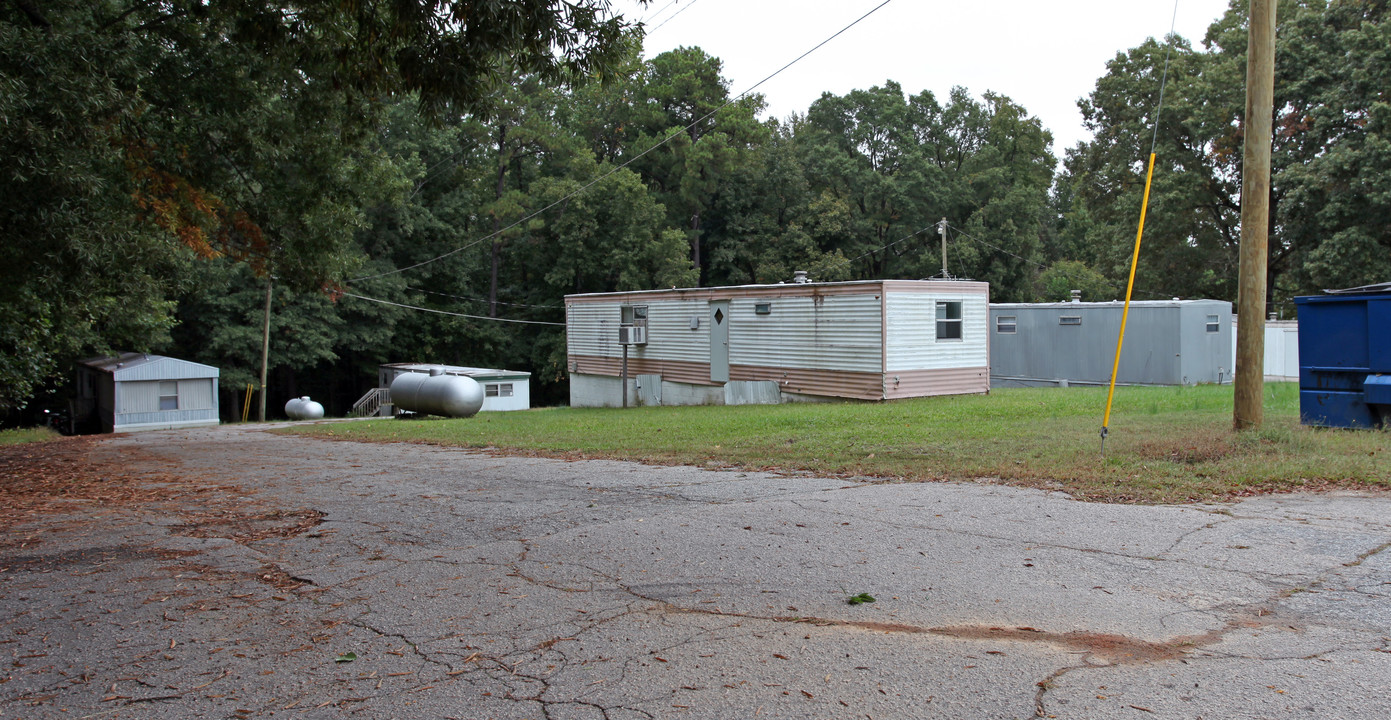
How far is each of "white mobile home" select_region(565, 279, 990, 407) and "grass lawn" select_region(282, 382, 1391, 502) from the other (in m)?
2.46

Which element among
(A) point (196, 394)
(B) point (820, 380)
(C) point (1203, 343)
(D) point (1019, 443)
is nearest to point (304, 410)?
(A) point (196, 394)

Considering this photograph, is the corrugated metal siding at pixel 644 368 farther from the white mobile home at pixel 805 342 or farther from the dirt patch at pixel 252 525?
the dirt patch at pixel 252 525

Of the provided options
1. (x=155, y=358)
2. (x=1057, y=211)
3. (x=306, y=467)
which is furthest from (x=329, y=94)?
(x=1057, y=211)

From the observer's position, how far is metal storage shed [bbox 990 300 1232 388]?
22.9 m

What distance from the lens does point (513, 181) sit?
45188 mm

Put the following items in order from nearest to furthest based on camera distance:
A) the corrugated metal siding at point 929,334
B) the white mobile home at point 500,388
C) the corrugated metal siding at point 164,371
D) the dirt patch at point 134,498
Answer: the dirt patch at point 134,498
the corrugated metal siding at point 929,334
the corrugated metal siding at point 164,371
the white mobile home at point 500,388

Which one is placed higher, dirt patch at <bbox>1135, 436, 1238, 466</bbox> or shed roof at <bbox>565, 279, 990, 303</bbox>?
shed roof at <bbox>565, 279, 990, 303</bbox>

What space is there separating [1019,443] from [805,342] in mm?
10865

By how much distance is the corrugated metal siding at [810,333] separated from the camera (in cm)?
1961

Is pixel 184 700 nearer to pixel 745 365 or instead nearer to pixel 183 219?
pixel 183 219

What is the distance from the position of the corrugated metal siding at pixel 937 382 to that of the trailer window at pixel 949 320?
2.39 ft

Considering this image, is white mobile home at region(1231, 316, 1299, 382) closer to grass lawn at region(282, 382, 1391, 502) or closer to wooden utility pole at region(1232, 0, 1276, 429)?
grass lawn at region(282, 382, 1391, 502)

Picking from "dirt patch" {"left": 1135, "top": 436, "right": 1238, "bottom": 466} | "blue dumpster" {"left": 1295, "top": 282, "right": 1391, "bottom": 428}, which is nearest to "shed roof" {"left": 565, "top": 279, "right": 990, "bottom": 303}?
"blue dumpster" {"left": 1295, "top": 282, "right": 1391, "bottom": 428}

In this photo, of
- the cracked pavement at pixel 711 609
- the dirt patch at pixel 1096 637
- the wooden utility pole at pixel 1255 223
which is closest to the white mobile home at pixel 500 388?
the cracked pavement at pixel 711 609
